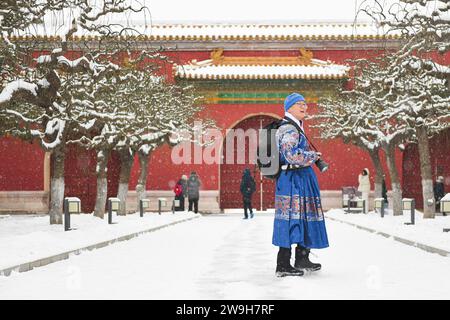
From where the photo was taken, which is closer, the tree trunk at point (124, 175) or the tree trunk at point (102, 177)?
the tree trunk at point (102, 177)

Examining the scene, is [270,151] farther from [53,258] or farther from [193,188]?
[193,188]

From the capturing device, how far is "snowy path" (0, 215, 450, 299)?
27.7 feet

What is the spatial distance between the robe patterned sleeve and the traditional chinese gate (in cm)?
2520

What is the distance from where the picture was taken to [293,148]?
9.61 meters

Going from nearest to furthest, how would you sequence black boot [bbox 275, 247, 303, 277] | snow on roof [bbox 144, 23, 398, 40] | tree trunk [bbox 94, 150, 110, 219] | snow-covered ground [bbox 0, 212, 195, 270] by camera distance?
black boot [bbox 275, 247, 303, 277] < snow-covered ground [bbox 0, 212, 195, 270] < tree trunk [bbox 94, 150, 110, 219] < snow on roof [bbox 144, 23, 398, 40]

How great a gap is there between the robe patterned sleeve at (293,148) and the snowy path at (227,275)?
1440mm

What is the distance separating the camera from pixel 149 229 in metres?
20.4

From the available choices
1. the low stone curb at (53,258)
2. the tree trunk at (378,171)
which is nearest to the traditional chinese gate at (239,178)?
the tree trunk at (378,171)

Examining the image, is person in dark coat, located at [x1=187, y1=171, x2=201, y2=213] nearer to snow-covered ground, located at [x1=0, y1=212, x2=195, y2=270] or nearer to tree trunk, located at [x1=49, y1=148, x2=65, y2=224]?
snow-covered ground, located at [x1=0, y1=212, x2=195, y2=270]

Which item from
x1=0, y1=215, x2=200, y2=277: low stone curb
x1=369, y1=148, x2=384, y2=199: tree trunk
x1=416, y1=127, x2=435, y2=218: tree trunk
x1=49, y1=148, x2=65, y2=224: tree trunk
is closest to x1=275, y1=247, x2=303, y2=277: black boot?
x1=0, y1=215, x2=200, y2=277: low stone curb

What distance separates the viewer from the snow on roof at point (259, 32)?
3553 centimetres

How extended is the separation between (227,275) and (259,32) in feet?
90.3

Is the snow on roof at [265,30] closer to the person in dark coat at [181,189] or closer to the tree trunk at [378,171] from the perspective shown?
the person in dark coat at [181,189]
